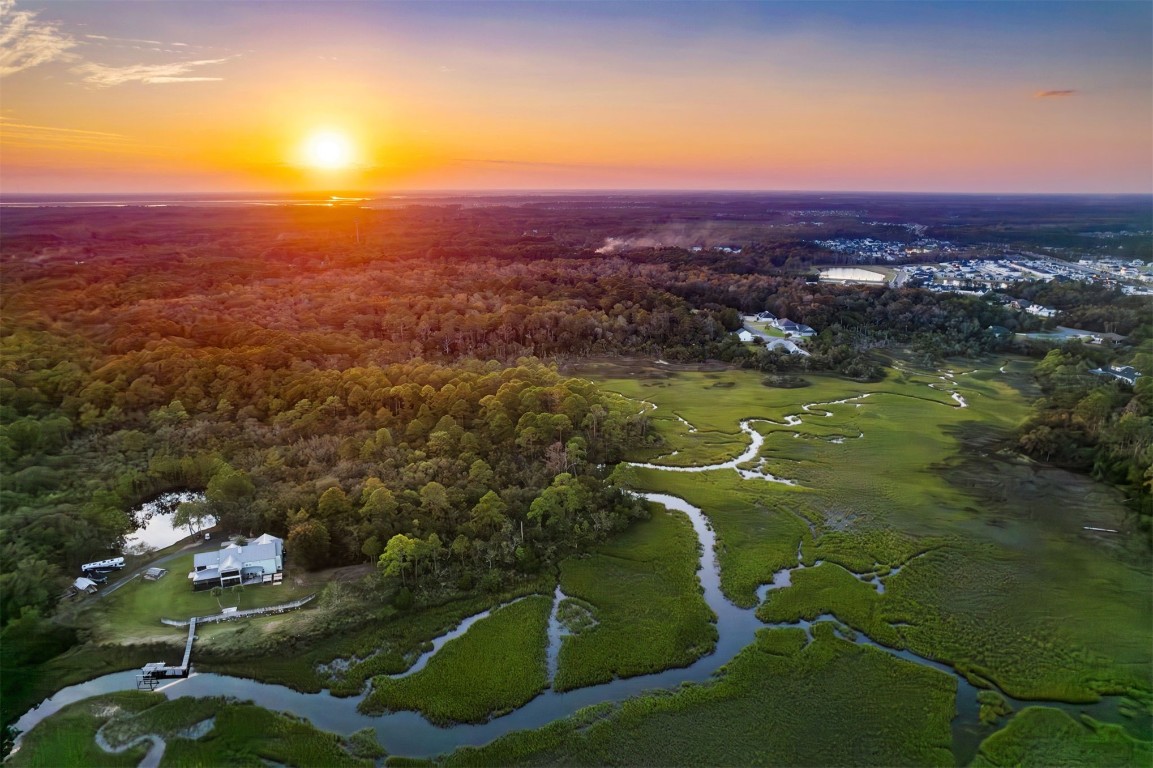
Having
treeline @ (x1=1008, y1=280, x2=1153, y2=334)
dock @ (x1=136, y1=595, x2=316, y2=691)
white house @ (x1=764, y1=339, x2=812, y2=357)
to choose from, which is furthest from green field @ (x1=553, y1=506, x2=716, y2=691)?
treeline @ (x1=1008, y1=280, x2=1153, y2=334)

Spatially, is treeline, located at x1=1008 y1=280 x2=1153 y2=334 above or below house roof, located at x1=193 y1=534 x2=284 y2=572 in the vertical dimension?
above

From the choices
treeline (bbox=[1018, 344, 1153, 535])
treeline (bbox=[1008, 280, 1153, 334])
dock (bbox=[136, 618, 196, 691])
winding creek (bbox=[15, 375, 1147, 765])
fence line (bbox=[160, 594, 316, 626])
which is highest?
treeline (bbox=[1008, 280, 1153, 334])

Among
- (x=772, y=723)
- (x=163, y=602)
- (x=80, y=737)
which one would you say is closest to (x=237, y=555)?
(x=163, y=602)

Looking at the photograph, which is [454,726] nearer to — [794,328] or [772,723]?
[772,723]

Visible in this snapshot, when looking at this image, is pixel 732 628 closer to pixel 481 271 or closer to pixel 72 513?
pixel 72 513

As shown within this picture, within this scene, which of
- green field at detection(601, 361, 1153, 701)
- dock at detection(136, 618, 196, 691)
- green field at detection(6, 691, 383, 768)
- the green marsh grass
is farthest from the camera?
green field at detection(601, 361, 1153, 701)

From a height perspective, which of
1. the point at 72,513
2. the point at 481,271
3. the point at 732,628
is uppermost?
the point at 481,271

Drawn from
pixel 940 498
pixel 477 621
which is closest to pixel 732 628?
pixel 477 621

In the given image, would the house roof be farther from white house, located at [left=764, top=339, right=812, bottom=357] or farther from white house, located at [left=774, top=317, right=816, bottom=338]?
white house, located at [left=774, top=317, right=816, bottom=338]
